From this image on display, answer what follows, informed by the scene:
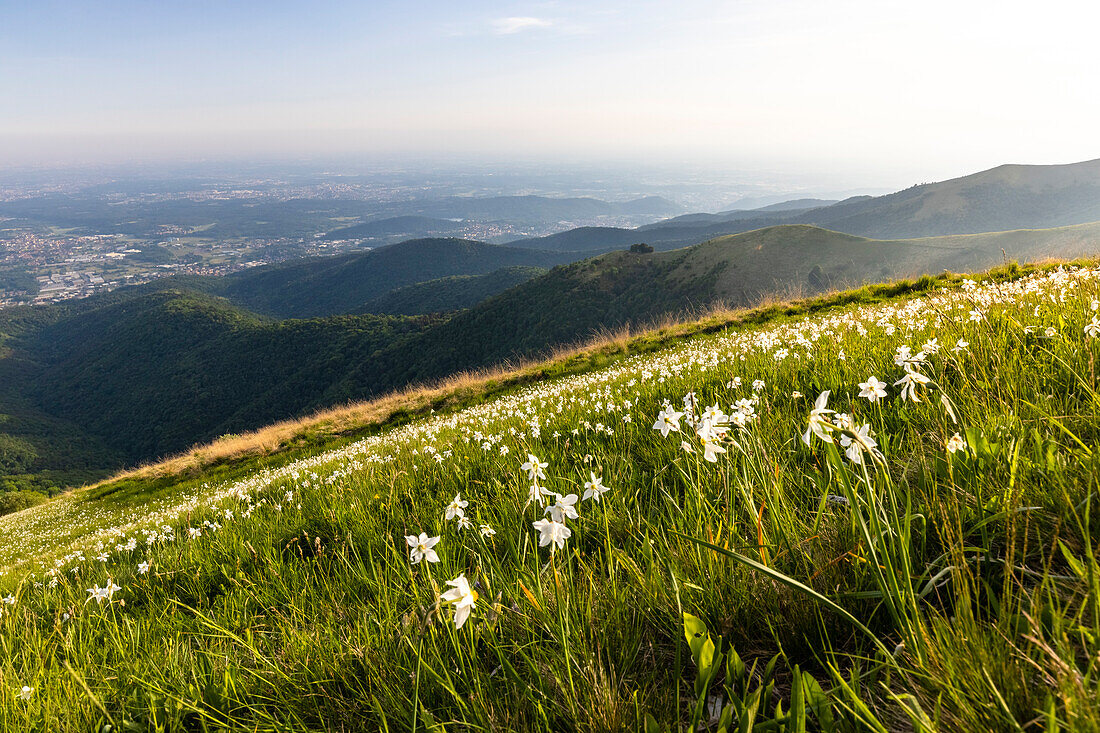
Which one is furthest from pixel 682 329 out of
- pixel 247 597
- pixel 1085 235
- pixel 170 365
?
pixel 170 365

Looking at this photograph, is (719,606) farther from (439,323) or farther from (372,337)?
(372,337)

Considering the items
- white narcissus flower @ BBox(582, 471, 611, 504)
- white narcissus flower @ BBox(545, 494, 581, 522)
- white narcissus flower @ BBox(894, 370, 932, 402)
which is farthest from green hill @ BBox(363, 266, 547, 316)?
white narcissus flower @ BBox(545, 494, 581, 522)

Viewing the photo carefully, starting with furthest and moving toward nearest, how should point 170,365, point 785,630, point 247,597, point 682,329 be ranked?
point 170,365, point 682,329, point 247,597, point 785,630

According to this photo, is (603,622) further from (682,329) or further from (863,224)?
(863,224)

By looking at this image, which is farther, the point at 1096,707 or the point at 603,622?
the point at 603,622

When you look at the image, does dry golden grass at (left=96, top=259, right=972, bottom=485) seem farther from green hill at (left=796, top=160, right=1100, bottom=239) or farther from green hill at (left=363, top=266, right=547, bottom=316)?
green hill at (left=796, top=160, right=1100, bottom=239)

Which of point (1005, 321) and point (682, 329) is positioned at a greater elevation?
point (1005, 321)

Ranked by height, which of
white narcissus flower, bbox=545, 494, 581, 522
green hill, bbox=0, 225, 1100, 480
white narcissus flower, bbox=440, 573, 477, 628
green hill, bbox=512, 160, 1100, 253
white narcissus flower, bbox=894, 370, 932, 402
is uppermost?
A: green hill, bbox=512, 160, 1100, 253

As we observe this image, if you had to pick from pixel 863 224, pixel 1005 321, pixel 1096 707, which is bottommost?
pixel 1096 707

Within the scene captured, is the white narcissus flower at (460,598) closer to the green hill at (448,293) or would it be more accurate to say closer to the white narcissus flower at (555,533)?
the white narcissus flower at (555,533)

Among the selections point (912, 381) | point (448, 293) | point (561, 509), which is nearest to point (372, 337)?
point (448, 293)

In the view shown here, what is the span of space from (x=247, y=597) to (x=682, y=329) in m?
21.4

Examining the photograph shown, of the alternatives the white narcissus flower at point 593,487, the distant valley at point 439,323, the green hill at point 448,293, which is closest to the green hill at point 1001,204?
the distant valley at point 439,323

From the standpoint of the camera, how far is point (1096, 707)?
796 mm
